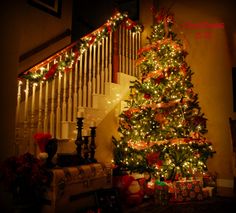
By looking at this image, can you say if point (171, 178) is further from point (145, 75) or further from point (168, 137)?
point (145, 75)

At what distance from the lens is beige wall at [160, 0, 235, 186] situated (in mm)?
4766

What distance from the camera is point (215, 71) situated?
4.97 m

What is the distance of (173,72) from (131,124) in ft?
3.58

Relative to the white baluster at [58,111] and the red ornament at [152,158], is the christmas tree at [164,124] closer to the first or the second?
the red ornament at [152,158]

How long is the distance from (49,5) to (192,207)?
15.1 feet

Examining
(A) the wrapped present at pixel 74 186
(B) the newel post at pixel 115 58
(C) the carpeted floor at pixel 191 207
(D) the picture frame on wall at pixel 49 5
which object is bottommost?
(C) the carpeted floor at pixel 191 207

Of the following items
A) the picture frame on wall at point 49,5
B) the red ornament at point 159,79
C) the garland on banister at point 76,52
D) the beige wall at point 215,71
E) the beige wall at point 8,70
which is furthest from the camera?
the picture frame on wall at point 49,5

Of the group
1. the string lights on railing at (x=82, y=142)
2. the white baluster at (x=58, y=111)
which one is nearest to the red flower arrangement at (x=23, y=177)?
the string lights on railing at (x=82, y=142)

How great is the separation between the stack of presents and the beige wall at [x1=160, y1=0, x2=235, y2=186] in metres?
0.99

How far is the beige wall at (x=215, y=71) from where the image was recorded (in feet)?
15.6

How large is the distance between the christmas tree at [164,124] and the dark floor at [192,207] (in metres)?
0.62

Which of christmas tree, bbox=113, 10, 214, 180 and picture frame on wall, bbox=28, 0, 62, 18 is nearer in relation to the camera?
christmas tree, bbox=113, 10, 214, 180

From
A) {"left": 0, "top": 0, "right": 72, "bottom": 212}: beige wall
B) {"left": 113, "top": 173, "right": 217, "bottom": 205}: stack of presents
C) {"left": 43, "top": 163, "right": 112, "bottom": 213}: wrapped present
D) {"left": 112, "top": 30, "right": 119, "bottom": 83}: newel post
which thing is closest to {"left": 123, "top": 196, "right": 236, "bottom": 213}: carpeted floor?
{"left": 113, "top": 173, "right": 217, "bottom": 205}: stack of presents

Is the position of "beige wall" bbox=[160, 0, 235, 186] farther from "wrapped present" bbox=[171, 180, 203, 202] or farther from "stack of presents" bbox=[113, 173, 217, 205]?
"wrapped present" bbox=[171, 180, 203, 202]
